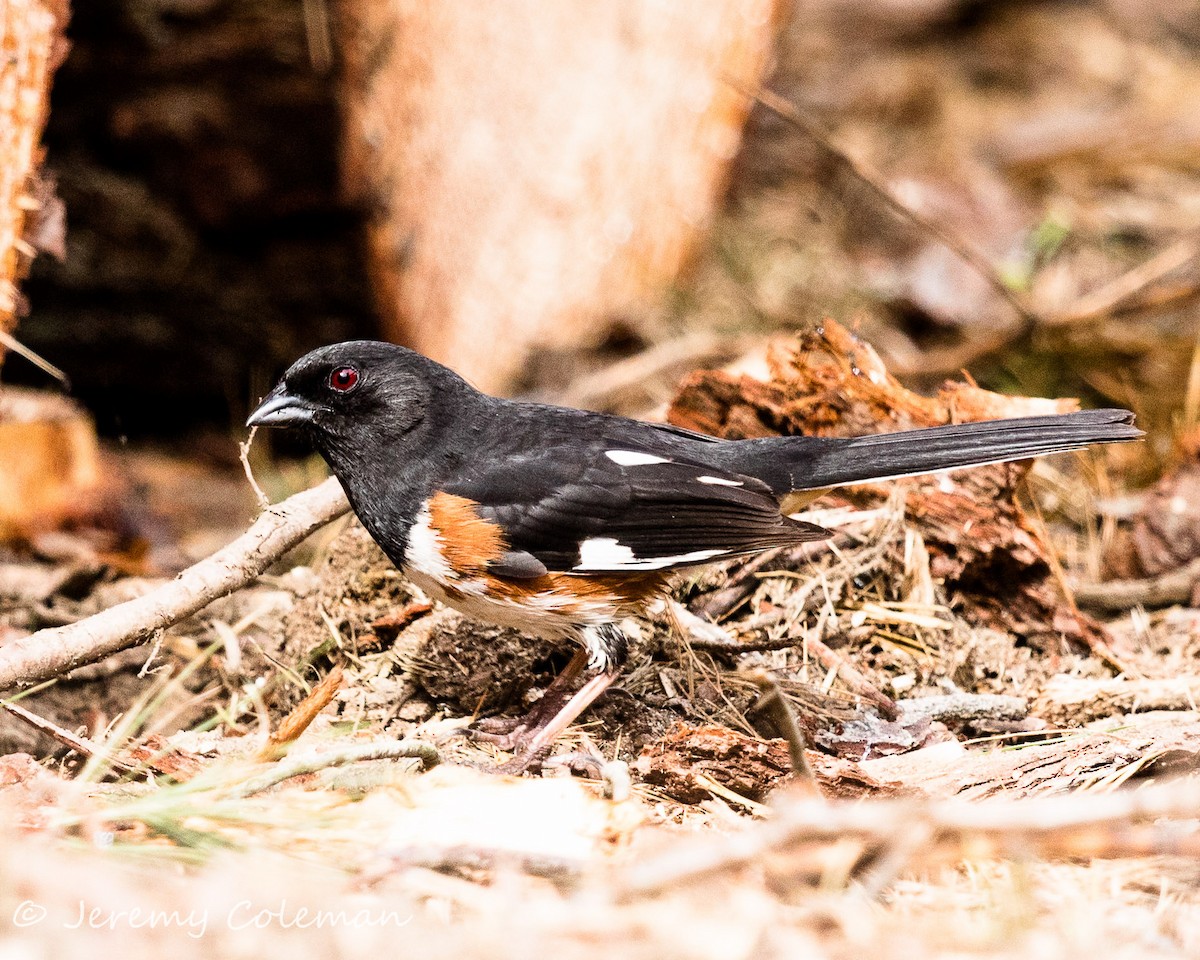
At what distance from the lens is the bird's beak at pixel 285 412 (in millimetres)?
2613

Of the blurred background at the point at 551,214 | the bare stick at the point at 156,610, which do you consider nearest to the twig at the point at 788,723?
the bare stick at the point at 156,610

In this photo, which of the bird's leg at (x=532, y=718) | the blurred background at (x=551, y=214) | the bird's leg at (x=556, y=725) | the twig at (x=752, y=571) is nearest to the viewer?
the bird's leg at (x=556, y=725)

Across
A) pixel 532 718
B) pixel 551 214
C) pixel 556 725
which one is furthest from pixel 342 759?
pixel 551 214

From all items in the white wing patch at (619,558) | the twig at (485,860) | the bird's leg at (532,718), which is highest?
the white wing patch at (619,558)

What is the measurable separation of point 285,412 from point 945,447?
1464 millimetres

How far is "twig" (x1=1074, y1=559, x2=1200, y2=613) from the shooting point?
3104 mm

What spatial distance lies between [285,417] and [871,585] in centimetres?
148

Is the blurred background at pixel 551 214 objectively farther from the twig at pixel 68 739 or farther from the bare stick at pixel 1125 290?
the twig at pixel 68 739

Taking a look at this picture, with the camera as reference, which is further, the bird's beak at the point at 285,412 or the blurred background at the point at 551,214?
the blurred background at the point at 551,214

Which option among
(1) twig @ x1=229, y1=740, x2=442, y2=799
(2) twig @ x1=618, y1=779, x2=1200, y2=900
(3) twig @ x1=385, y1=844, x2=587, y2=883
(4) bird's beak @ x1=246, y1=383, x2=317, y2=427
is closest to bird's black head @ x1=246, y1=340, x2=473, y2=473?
(4) bird's beak @ x1=246, y1=383, x2=317, y2=427

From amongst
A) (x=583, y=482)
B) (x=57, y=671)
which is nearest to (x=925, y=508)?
(x=583, y=482)

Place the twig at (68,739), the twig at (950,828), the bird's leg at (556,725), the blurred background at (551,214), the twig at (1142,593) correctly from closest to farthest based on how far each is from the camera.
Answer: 1. the twig at (950,828)
2. the twig at (68,739)
3. the bird's leg at (556,725)
4. the twig at (1142,593)
5. the blurred background at (551,214)

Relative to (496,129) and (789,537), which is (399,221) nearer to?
(496,129)

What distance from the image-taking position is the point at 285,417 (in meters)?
2.61
